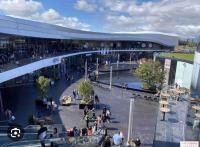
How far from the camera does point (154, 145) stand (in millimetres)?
18969

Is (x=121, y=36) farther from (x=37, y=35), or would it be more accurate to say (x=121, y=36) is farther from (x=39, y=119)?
(x=39, y=119)

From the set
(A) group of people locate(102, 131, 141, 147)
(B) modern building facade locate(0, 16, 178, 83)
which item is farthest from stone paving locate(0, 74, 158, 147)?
(B) modern building facade locate(0, 16, 178, 83)

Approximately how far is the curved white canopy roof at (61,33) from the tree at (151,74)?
557 inches

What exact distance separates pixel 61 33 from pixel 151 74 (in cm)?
3040

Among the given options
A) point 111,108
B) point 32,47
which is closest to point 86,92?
point 111,108

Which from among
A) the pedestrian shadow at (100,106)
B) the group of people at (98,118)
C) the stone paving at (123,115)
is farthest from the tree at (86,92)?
the group of people at (98,118)

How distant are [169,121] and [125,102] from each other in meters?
8.26

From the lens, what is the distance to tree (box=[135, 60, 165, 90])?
3759cm

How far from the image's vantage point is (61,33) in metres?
64.4

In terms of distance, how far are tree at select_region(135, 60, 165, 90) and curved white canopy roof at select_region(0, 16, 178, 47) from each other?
1415 cm

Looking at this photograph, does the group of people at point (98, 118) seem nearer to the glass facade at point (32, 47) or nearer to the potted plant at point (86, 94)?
the potted plant at point (86, 94)

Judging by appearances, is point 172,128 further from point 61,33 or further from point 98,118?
point 61,33

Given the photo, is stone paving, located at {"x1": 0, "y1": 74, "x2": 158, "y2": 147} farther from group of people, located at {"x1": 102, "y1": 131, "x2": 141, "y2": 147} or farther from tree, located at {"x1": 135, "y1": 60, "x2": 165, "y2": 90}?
tree, located at {"x1": 135, "y1": 60, "x2": 165, "y2": 90}

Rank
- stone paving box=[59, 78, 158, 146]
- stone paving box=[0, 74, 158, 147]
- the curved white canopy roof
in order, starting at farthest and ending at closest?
the curved white canopy roof → stone paving box=[0, 74, 158, 147] → stone paving box=[59, 78, 158, 146]
